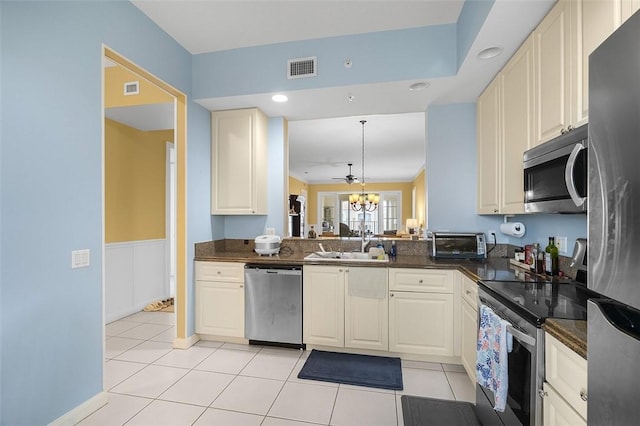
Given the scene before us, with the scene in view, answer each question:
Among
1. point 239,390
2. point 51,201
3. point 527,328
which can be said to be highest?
point 51,201

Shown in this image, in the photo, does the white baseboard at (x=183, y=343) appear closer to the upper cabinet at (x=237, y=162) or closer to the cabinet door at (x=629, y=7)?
the upper cabinet at (x=237, y=162)

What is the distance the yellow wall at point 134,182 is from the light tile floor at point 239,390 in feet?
5.22

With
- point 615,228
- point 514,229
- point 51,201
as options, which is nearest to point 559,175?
point 615,228

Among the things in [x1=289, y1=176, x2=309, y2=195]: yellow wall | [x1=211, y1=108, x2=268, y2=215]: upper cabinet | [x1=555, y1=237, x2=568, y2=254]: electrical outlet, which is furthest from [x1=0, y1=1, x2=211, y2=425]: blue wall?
[x1=289, y1=176, x2=309, y2=195]: yellow wall

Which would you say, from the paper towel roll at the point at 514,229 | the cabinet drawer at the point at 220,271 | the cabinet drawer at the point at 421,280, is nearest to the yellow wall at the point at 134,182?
the cabinet drawer at the point at 220,271

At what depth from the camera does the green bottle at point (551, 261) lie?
199cm

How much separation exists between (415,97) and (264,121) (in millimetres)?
1632

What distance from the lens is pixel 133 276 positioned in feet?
13.1

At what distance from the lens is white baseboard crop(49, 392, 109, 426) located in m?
1.79

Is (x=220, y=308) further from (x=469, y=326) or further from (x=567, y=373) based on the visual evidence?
(x=567, y=373)

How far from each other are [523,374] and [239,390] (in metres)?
1.86

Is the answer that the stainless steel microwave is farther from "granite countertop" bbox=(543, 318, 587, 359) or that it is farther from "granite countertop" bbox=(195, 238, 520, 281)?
"granite countertop" bbox=(195, 238, 520, 281)

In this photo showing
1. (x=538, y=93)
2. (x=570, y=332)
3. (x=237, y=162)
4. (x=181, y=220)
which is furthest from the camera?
(x=237, y=162)

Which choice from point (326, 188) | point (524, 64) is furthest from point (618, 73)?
point (326, 188)
